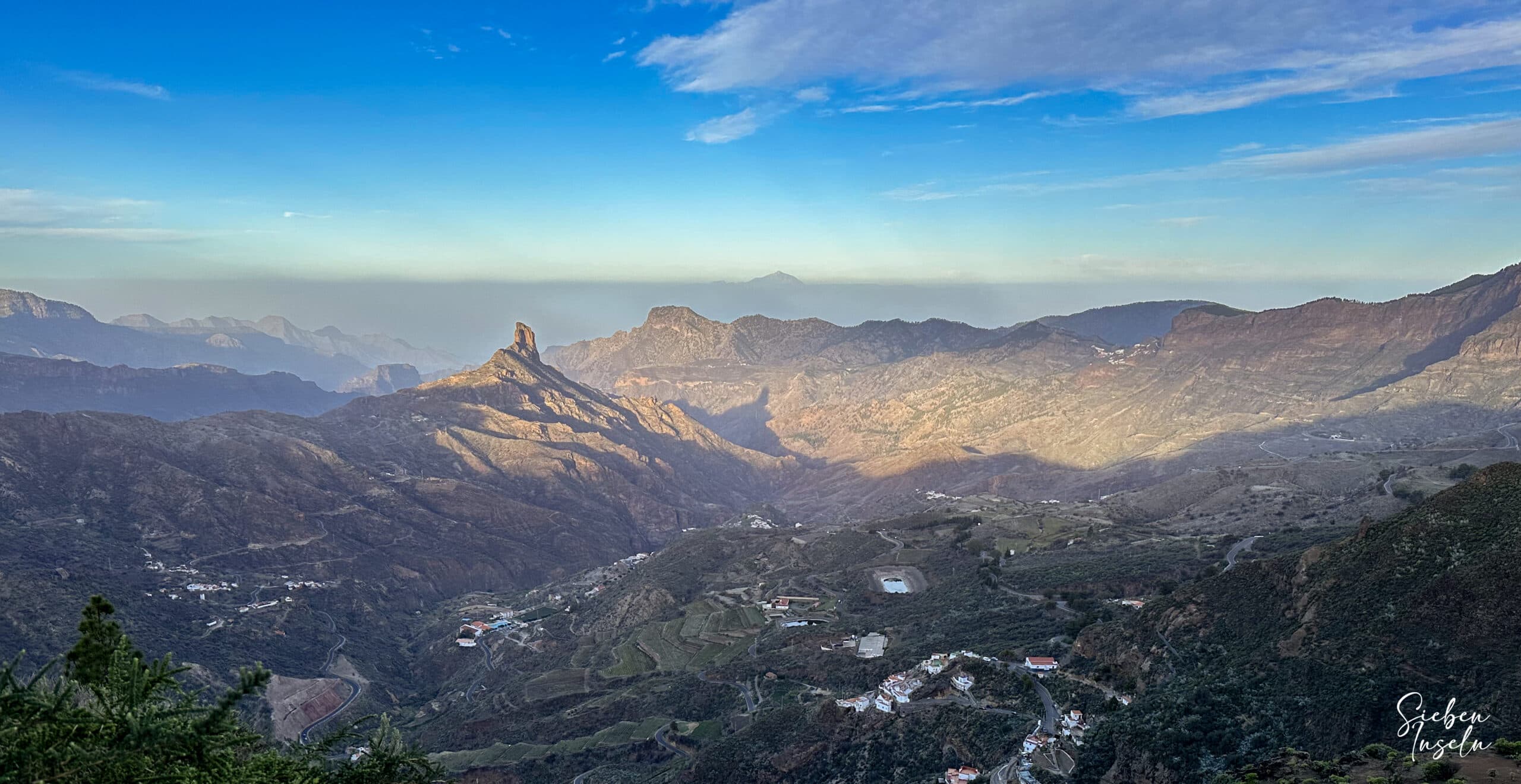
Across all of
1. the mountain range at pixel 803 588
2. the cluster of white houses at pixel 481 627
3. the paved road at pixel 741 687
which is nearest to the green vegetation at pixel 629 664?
the mountain range at pixel 803 588

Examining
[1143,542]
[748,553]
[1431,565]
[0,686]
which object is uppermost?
[0,686]

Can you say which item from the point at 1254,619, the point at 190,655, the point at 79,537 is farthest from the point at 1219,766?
the point at 79,537

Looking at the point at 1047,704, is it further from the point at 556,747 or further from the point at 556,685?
Answer: the point at 556,685

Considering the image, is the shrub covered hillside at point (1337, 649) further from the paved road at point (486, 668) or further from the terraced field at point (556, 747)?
the paved road at point (486, 668)

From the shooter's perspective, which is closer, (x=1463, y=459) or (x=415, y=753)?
(x=415, y=753)

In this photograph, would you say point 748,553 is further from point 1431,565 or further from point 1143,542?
point 1431,565

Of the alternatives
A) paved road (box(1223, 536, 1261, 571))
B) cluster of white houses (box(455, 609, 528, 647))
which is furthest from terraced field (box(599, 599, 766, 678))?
paved road (box(1223, 536, 1261, 571))

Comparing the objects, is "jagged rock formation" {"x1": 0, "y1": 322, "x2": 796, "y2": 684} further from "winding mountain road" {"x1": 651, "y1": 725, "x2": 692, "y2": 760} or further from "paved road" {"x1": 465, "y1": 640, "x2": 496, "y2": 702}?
"winding mountain road" {"x1": 651, "y1": 725, "x2": 692, "y2": 760}

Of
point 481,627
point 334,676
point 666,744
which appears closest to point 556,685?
point 666,744
